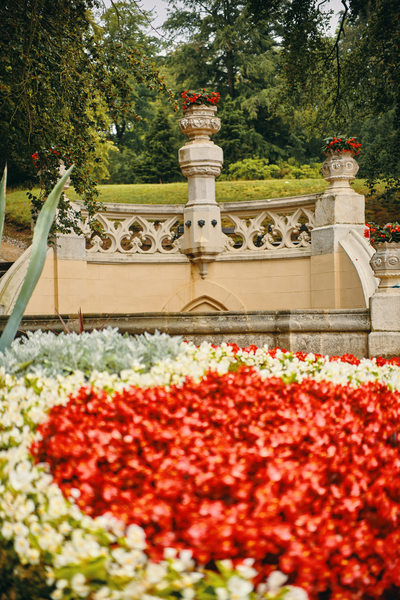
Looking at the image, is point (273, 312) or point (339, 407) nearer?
point (339, 407)

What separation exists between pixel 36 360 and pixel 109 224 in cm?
683

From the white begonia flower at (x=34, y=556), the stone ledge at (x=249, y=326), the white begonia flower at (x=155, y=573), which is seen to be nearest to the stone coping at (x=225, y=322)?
the stone ledge at (x=249, y=326)

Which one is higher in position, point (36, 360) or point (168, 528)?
point (36, 360)

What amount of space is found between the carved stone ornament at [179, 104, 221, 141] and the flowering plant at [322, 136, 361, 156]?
1.97 meters

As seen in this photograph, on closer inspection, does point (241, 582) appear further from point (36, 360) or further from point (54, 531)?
point (36, 360)

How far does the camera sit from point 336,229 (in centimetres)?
1030

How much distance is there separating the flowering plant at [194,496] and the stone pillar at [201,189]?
7.79 meters

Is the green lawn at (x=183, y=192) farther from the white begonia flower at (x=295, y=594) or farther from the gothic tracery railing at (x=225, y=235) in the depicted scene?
the white begonia flower at (x=295, y=594)

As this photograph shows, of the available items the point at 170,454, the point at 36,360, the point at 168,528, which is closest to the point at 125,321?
the point at 36,360

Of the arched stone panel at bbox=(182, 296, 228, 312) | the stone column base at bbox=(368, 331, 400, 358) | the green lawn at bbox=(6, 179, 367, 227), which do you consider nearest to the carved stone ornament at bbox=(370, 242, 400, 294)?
the stone column base at bbox=(368, 331, 400, 358)

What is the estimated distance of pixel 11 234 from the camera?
18.3 metres

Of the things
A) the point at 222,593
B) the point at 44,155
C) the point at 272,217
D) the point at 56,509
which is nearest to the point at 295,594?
the point at 222,593

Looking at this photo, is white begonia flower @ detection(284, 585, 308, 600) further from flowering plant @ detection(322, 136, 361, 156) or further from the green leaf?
flowering plant @ detection(322, 136, 361, 156)

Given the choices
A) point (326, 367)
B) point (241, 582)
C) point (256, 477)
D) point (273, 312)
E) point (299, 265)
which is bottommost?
point (241, 582)
